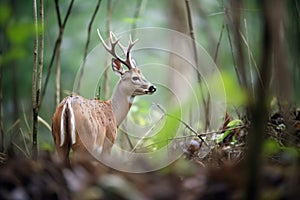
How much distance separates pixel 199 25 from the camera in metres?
4.80

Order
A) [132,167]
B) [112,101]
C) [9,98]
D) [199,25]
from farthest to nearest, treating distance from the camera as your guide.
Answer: [199,25] → [9,98] → [112,101] → [132,167]

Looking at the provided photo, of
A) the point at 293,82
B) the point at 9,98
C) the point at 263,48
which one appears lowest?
the point at 9,98

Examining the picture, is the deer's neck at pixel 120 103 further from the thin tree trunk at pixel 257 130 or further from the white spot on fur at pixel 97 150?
the thin tree trunk at pixel 257 130

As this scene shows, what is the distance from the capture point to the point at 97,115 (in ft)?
7.08

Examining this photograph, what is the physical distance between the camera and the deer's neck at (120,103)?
7.75ft

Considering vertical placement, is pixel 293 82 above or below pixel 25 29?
below

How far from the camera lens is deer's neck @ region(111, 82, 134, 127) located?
236cm

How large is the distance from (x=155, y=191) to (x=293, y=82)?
1.07m

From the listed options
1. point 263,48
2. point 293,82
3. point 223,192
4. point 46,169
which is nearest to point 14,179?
point 46,169

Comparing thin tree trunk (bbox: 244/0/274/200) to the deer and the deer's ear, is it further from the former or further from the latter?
the deer's ear

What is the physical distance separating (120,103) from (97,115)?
10.0 inches

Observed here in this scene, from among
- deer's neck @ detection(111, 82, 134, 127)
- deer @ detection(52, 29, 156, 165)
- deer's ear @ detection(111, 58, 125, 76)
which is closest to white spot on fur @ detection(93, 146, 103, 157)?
deer @ detection(52, 29, 156, 165)

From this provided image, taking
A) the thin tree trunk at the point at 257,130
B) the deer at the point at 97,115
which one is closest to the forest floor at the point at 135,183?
the thin tree trunk at the point at 257,130

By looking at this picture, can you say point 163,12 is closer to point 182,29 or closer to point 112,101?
point 182,29
